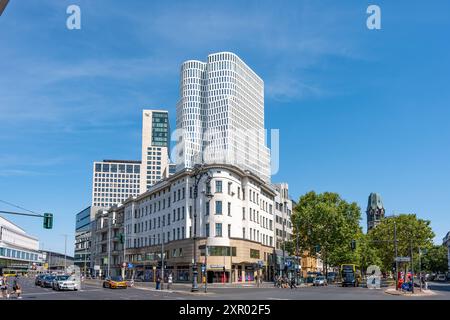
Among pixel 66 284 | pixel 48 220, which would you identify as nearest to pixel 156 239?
pixel 66 284

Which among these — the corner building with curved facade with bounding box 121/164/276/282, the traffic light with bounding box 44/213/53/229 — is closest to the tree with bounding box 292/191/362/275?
Result: the corner building with curved facade with bounding box 121/164/276/282

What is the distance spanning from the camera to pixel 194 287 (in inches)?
1962

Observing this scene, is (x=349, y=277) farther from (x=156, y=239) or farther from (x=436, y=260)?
(x=436, y=260)

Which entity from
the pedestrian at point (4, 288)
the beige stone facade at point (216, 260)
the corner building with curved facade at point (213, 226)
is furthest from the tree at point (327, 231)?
the pedestrian at point (4, 288)

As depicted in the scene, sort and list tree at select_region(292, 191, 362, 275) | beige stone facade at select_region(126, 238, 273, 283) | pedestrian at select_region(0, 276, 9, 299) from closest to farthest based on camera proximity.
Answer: pedestrian at select_region(0, 276, 9, 299), beige stone facade at select_region(126, 238, 273, 283), tree at select_region(292, 191, 362, 275)

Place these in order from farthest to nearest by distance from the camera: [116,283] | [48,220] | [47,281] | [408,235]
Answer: [408,235] → [47,281] → [116,283] → [48,220]

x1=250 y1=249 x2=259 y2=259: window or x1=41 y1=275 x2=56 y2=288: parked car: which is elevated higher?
x1=250 y1=249 x2=259 y2=259: window

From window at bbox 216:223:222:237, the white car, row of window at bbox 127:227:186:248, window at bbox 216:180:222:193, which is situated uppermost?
window at bbox 216:180:222:193

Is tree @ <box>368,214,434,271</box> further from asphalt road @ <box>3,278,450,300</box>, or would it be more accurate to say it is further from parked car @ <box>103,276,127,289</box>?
parked car @ <box>103,276,127,289</box>

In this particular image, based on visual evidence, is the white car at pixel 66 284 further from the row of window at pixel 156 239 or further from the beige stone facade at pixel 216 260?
the row of window at pixel 156 239

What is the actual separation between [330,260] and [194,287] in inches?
2139

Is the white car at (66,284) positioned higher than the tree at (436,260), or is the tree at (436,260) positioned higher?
the white car at (66,284)
